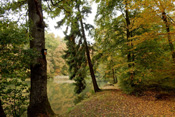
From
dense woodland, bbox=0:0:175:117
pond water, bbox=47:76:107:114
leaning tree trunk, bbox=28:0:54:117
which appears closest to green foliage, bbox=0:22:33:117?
dense woodland, bbox=0:0:175:117

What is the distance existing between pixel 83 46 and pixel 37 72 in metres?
5.45

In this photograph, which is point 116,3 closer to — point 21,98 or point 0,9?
point 0,9

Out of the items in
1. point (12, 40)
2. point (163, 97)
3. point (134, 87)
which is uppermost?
point (12, 40)

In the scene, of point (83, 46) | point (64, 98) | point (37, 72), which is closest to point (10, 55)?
point (37, 72)

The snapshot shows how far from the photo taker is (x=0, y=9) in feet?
8.43

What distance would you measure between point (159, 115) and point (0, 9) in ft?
18.4

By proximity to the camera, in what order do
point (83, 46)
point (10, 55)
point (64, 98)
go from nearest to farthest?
1. point (10, 55)
2. point (83, 46)
3. point (64, 98)

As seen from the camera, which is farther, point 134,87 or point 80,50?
point 80,50

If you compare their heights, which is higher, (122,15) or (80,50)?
(122,15)

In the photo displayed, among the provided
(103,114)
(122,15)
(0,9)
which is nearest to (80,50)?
(122,15)

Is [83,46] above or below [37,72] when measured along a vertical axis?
above

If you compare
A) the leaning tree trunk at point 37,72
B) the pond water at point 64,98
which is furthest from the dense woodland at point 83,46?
the pond water at point 64,98

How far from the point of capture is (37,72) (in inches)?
148

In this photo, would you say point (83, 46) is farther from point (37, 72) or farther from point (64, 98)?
point (64, 98)
